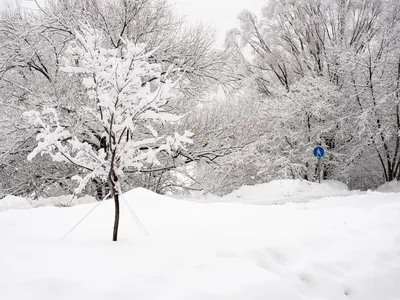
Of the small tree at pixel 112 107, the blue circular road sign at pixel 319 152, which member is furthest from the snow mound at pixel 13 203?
the blue circular road sign at pixel 319 152

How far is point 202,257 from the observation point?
3.17m

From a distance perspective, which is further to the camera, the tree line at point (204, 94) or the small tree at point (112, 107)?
the tree line at point (204, 94)

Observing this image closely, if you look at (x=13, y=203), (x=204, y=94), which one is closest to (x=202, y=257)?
(x=13, y=203)

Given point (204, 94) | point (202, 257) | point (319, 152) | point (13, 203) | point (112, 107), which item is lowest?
point (202, 257)

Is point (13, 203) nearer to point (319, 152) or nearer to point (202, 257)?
point (202, 257)

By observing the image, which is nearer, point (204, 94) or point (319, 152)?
point (204, 94)

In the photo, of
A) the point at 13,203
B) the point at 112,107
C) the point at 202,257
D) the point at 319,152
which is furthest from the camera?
the point at 319,152

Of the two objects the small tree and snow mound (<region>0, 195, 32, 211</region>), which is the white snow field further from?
snow mound (<region>0, 195, 32, 211</region>)

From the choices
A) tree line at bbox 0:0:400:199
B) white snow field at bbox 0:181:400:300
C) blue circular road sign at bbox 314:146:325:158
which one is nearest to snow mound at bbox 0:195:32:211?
tree line at bbox 0:0:400:199

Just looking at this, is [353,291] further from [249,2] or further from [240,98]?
[249,2]

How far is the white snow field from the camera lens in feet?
8.16

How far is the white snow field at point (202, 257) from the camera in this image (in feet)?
8.16

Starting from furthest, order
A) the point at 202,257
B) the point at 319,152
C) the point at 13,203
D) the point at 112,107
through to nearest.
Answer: the point at 319,152
the point at 13,203
the point at 112,107
the point at 202,257

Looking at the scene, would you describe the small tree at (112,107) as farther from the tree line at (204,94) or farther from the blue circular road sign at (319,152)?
the blue circular road sign at (319,152)
